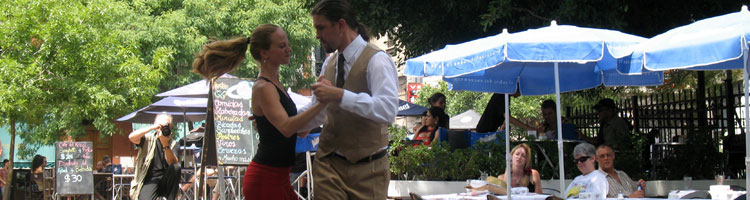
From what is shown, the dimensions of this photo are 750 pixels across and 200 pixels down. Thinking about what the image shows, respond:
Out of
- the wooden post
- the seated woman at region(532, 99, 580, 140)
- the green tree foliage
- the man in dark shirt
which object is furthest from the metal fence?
the green tree foliage

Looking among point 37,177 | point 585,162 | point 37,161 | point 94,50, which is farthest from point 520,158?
point 94,50

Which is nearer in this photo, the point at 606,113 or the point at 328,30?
the point at 328,30

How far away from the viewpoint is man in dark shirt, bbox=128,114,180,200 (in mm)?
10492

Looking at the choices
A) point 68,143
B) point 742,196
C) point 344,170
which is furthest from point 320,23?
point 68,143

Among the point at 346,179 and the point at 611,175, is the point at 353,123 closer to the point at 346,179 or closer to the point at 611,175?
the point at 346,179

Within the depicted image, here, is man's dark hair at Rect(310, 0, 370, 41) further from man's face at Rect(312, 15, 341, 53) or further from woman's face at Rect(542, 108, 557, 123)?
woman's face at Rect(542, 108, 557, 123)

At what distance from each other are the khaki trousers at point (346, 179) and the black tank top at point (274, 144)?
35cm

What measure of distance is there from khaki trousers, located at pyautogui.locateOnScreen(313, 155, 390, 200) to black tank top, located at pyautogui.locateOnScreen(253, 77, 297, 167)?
0.35 m

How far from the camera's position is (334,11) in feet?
13.5

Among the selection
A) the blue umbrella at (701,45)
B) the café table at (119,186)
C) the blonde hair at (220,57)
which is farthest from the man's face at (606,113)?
the blonde hair at (220,57)

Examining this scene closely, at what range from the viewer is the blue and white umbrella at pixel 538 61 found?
7.53 metres

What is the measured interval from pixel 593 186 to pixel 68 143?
12.4 meters

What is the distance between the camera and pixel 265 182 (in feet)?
14.1

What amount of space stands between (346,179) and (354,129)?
22cm
